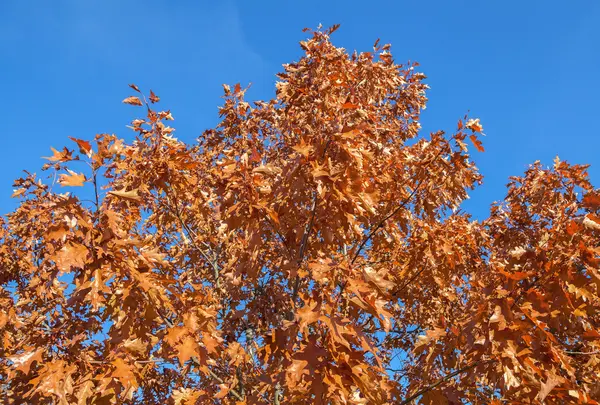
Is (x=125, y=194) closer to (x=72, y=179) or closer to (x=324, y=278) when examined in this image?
(x=72, y=179)

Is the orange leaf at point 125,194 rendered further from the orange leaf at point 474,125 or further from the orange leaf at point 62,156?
the orange leaf at point 474,125

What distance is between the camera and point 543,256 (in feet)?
11.6

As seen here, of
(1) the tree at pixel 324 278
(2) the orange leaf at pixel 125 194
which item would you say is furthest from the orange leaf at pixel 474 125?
(2) the orange leaf at pixel 125 194

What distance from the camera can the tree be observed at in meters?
3.08

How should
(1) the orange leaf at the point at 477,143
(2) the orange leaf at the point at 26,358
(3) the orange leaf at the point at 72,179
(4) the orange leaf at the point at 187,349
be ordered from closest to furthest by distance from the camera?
(3) the orange leaf at the point at 72,179
(4) the orange leaf at the point at 187,349
(2) the orange leaf at the point at 26,358
(1) the orange leaf at the point at 477,143

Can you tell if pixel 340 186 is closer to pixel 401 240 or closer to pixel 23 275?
pixel 401 240

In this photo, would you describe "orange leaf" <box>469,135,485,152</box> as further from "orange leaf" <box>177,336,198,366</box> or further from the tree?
"orange leaf" <box>177,336,198,366</box>

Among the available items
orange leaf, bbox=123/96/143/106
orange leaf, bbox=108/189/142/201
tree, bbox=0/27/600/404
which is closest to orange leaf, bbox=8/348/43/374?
tree, bbox=0/27/600/404

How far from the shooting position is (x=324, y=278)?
3643mm

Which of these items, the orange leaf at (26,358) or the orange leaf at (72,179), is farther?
the orange leaf at (26,358)

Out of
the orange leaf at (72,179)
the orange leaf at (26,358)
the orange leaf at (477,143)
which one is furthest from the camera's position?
the orange leaf at (477,143)

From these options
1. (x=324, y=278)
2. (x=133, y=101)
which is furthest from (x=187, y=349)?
(x=133, y=101)

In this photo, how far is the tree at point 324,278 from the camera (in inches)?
121

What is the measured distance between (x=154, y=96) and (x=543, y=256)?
13.5 feet
